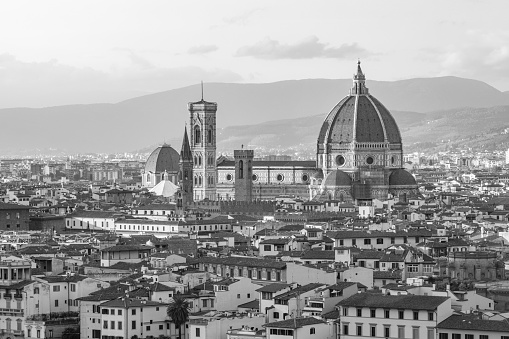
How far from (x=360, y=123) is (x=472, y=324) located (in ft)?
396

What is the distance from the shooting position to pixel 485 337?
4553 cm

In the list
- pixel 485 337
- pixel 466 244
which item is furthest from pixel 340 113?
pixel 485 337

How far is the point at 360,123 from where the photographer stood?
167 metres

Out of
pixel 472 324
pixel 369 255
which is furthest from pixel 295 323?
pixel 369 255

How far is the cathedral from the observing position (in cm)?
16275

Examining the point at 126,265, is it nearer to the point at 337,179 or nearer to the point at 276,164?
the point at 337,179

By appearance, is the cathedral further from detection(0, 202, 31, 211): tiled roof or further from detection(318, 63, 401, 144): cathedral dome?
detection(0, 202, 31, 211): tiled roof

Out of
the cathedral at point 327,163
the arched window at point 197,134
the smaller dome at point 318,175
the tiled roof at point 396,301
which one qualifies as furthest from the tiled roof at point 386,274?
the arched window at point 197,134

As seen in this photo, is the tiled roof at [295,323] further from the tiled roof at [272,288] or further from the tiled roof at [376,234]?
the tiled roof at [376,234]

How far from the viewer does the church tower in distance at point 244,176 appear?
167 m

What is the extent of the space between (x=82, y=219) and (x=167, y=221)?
11.5 metres

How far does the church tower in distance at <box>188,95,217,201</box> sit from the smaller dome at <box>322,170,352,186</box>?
47.6 feet

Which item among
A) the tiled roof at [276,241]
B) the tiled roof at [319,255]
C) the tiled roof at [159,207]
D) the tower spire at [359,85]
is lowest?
the tiled roof at [319,255]

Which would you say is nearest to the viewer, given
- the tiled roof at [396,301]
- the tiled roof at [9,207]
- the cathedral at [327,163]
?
the tiled roof at [396,301]
